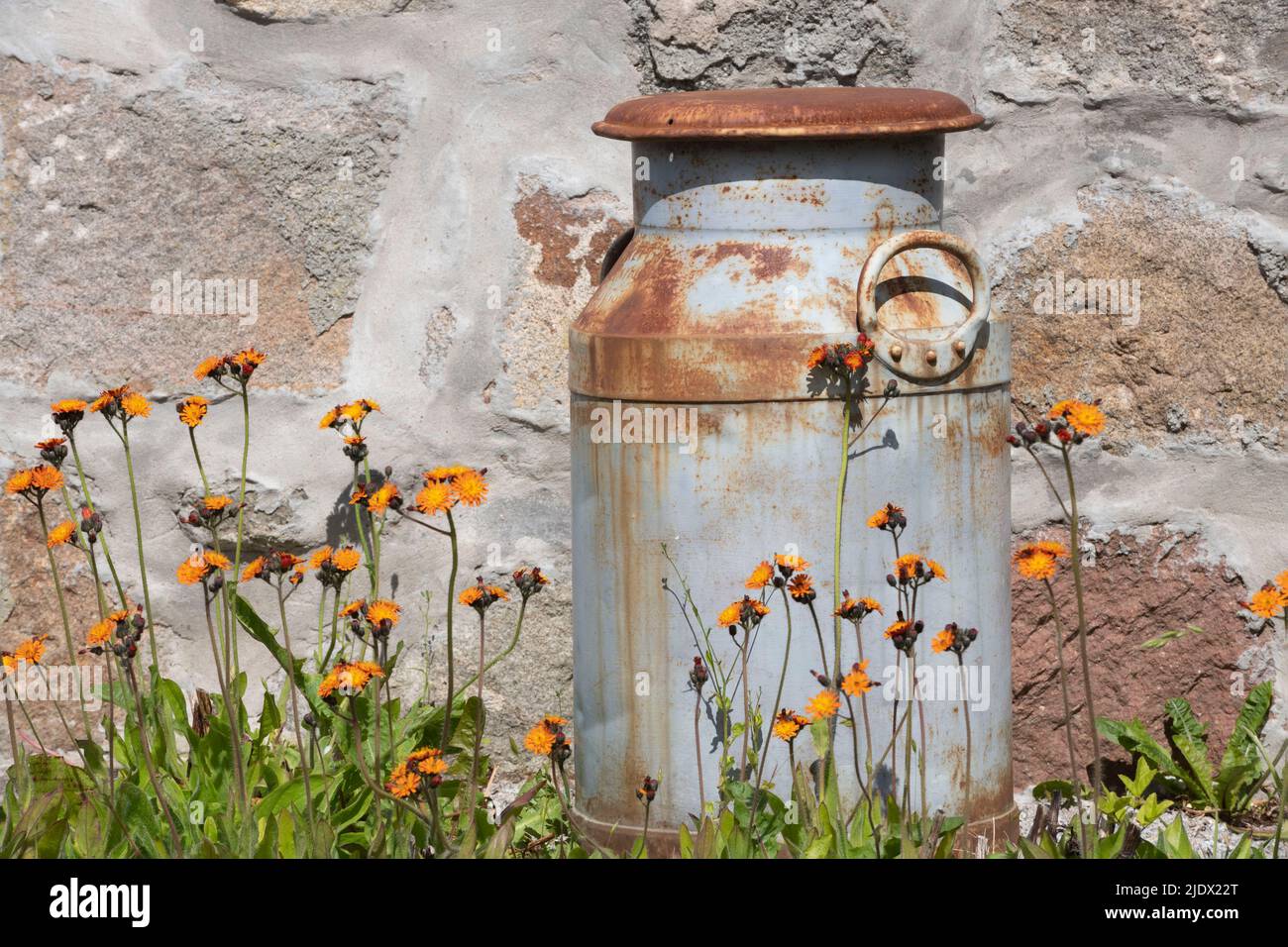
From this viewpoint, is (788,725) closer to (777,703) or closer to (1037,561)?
(777,703)

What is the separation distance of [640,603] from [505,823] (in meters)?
0.38

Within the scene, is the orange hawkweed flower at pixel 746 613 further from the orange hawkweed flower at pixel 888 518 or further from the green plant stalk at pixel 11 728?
the green plant stalk at pixel 11 728

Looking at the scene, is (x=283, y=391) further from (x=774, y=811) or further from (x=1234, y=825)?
(x=1234, y=825)

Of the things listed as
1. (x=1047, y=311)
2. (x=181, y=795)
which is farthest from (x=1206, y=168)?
(x=181, y=795)

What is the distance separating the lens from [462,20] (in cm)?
274

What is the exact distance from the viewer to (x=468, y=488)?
2.01 metres

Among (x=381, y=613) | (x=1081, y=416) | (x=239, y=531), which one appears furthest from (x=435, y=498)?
(x=1081, y=416)

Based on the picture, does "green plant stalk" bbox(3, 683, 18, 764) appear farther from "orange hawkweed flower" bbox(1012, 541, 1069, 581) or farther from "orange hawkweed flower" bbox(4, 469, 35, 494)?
"orange hawkweed flower" bbox(1012, 541, 1069, 581)

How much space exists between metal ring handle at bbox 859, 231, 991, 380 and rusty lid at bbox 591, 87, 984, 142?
0.54 feet

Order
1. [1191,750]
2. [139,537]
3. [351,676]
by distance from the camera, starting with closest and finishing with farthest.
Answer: [351,676]
[139,537]
[1191,750]

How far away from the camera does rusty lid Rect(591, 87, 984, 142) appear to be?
2.30m

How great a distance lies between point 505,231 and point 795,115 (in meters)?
0.64

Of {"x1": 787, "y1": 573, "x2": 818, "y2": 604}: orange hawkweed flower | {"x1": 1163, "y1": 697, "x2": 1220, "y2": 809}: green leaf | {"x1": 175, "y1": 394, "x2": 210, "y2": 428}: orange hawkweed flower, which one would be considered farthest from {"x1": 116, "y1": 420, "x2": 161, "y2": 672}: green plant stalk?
{"x1": 1163, "y1": 697, "x2": 1220, "y2": 809}: green leaf
